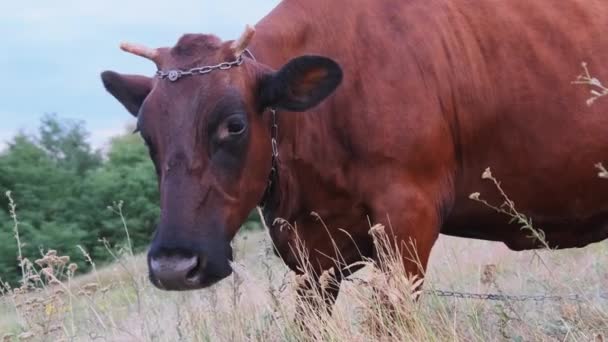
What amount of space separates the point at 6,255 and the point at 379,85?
2707 cm

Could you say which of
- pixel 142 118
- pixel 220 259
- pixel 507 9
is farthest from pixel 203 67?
pixel 507 9

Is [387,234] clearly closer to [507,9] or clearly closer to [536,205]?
[536,205]

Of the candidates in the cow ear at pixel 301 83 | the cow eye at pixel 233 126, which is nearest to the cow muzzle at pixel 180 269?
the cow eye at pixel 233 126

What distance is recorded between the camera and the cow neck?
5.17m

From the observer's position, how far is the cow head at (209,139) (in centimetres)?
432

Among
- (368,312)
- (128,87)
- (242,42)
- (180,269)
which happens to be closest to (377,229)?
(368,312)

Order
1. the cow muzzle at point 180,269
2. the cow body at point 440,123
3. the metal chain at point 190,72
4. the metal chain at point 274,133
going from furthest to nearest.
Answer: the cow body at point 440,123
the metal chain at point 274,133
the metal chain at point 190,72
the cow muzzle at point 180,269

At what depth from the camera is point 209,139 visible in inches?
181

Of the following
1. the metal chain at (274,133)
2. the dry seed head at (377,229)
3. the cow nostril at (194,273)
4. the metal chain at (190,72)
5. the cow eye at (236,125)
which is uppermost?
the metal chain at (190,72)

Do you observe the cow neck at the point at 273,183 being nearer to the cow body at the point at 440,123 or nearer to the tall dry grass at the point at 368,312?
the cow body at the point at 440,123

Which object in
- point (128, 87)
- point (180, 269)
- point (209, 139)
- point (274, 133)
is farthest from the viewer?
point (128, 87)

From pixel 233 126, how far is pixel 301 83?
1.80ft

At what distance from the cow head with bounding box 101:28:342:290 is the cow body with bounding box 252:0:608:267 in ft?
1.18

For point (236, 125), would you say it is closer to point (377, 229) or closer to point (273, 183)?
point (273, 183)
